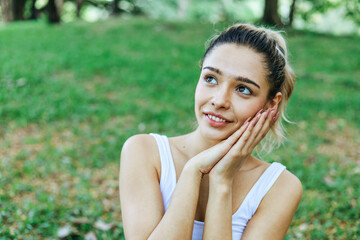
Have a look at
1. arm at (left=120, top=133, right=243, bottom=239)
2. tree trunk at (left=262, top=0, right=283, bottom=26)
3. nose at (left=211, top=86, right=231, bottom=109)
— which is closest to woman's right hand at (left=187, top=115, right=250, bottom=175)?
arm at (left=120, top=133, right=243, bottom=239)

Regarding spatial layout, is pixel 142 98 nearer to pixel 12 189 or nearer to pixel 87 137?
pixel 87 137

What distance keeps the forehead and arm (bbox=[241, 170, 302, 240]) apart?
65 centimetres

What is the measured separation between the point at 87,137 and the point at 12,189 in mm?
1526

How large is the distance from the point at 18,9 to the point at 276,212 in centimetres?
1990

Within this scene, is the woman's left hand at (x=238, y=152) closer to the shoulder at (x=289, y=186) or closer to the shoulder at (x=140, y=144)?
the shoulder at (x=289, y=186)

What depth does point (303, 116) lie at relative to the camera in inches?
251

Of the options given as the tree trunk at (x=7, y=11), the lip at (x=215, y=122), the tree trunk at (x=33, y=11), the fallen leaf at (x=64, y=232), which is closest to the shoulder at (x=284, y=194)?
the lip at (x=215, y=122)

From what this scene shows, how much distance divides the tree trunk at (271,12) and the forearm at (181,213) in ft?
37.3

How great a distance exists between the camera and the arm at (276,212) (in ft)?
6.81

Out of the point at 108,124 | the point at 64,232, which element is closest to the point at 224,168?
the point at 64,232

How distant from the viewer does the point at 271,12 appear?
1234cm

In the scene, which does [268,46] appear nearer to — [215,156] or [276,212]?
[215,156]

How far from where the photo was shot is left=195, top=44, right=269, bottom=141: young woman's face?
2102 mm

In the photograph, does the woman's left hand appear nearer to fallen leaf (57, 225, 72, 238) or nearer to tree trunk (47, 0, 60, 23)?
fallen leaf (57, 225, 72, 238)
